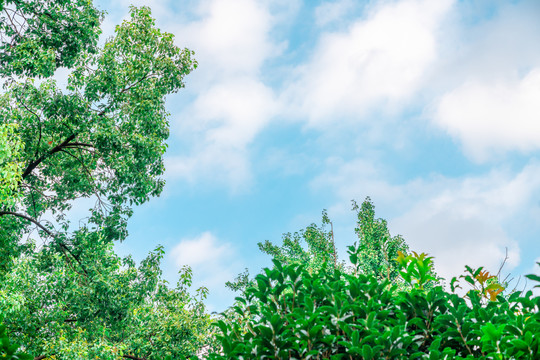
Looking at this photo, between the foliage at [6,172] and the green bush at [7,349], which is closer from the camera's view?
the green bush at [7,349]

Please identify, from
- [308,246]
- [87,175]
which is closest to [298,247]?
[308,246]

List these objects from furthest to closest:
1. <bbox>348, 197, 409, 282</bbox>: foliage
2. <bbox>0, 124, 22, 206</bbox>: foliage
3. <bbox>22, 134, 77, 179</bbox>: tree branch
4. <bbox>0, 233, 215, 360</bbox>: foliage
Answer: <bbox>348, 197, 409, 282</bbox>: foliage
<bbox>22, 134, 77, 179</bbox>: tree branch
<bbox>0, 233, 215, 360</bbox>: foliage
<bbox>0, 124, 22, 206</bbox>: foliage

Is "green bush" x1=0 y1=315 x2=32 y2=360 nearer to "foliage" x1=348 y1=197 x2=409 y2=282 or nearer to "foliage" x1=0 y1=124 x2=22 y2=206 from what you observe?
"foliage" x1=0 y1=124 x2=22 y2=206

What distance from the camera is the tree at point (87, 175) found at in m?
11.5

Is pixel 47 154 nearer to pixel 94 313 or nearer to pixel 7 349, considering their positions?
pixel 94 313

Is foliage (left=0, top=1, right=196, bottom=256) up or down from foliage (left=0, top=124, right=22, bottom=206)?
up

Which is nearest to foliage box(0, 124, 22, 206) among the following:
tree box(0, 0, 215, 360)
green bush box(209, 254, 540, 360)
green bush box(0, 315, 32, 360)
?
tree box(0, 0, 215, 360)

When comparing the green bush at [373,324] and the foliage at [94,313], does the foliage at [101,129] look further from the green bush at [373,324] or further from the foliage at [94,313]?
the green bush at [373,324]

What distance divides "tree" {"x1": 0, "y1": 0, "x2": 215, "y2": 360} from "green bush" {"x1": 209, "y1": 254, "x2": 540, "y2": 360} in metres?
8.60

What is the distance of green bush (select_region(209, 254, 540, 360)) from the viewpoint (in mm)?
2635

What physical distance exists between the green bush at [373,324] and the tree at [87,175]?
8.60 meters

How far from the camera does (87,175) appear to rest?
1312cm

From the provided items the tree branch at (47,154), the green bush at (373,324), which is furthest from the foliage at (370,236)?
the green bush at (373,324)

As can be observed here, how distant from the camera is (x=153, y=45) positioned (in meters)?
13.3
